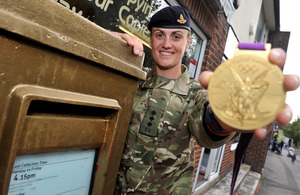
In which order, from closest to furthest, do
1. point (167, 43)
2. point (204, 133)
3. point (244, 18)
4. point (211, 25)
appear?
1. point (204, 133)
2. point (167, 43)
3. point (211, 25)
4. point (244, 18)

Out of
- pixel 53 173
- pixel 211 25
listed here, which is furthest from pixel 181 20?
pixel 211 25

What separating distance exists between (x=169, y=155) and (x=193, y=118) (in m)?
0.32

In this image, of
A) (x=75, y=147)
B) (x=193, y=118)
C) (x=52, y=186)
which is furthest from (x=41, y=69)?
(x=193, y=118)

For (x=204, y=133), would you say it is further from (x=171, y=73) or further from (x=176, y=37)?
(x=176, y=37)

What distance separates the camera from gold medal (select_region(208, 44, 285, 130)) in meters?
0.63

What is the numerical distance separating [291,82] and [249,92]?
4.6 inches

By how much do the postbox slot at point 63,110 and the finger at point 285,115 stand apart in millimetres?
617

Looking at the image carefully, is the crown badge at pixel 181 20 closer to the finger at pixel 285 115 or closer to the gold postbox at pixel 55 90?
the gold postbox at pixel 55 90

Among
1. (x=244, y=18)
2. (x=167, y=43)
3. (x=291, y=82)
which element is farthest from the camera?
(x=244, y=18)

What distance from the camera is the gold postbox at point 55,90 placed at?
1.91 feet

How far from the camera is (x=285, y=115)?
24.5 inches

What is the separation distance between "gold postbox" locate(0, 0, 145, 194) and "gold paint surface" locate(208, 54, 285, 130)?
1.43ft

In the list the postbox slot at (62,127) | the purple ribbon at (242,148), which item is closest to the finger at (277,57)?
the purple ribbon at (242,148)

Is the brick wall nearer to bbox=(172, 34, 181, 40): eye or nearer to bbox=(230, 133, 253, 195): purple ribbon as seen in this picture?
bbox=(172, 34, 181, 40): eye
